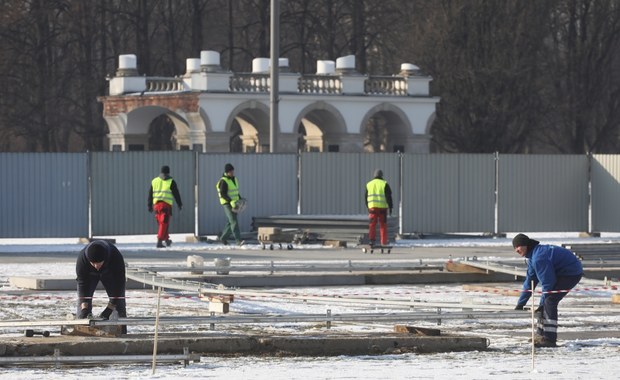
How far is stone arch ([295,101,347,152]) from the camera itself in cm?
5966

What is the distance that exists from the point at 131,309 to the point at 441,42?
165 feet

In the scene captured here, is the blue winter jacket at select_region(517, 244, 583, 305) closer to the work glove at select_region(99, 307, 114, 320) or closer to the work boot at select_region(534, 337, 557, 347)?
the work boot at select_region(534, 337, 557, 347)

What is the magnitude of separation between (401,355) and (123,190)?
66.2ft

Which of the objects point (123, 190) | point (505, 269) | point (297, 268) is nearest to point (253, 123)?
point (123, 190)

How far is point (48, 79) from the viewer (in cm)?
6950

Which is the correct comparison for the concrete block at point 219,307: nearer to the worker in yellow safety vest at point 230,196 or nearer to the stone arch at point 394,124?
the worker in yellow safety vest at point 230,196

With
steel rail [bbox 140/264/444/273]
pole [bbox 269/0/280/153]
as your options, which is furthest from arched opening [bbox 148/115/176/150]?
steel rail [bbox 140/264/444/273]

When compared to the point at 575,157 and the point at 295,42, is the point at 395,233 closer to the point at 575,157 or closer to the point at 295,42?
the point at 575,157

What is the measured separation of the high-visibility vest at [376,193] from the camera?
3391 cm

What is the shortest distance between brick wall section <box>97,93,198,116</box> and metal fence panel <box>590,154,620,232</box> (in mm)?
20357

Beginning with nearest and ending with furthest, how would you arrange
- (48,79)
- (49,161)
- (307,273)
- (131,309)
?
(131,309)
(307,273)
(49,161)
(48,79)

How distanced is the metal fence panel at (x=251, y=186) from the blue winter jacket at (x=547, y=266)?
1949 centimetres

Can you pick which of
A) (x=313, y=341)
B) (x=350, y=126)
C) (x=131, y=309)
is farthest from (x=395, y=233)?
(x=350, y=126)

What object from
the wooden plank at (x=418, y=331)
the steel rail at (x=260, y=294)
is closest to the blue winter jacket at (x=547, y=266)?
the wooden plank at (x=418, y=331)
